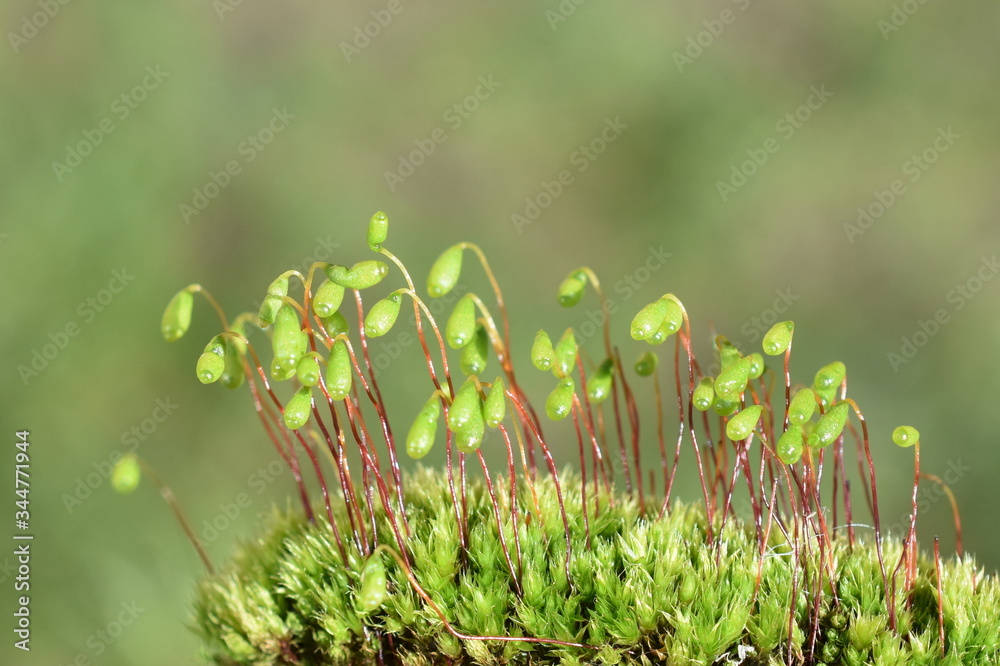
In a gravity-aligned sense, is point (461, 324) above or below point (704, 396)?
above

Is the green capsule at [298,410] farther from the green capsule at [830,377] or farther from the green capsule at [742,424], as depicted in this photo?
the green capsule at [830,377]

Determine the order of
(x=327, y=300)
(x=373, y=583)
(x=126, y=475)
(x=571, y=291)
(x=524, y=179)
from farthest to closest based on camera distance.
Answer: (x=524, y=179), (x=571, y=291), (x=126, y=475), (x=327, y=300), (x=373, y=583)

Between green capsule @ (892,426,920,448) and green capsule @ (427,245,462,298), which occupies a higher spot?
green capsule @ (427,245,462,298)

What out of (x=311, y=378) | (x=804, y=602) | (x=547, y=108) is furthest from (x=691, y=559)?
(x=547, y=108)

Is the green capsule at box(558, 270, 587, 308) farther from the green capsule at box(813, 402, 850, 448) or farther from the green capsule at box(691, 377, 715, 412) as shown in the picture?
the green capsule at box(813, 402, 850, 448)

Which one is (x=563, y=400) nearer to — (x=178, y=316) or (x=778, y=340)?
(x=778, y=340)

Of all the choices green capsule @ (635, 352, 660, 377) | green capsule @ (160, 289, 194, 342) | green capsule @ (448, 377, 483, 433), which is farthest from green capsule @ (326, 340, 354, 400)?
green capsule @ (635, 352, 660, 377)

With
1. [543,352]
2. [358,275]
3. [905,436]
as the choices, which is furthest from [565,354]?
[905,436]
